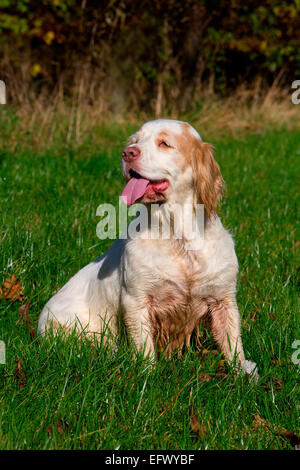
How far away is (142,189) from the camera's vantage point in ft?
9.37

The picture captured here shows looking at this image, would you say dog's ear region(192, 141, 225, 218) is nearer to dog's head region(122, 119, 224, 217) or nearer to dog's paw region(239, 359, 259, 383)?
dog's head region(122, 119, 224, 217)

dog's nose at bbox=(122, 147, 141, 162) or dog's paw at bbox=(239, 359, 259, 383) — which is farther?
dog's nose at bbox=(122, 147, 141, 162)

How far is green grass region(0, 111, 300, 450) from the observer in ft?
7.43

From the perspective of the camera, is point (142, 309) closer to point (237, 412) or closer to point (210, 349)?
point (210, 349)

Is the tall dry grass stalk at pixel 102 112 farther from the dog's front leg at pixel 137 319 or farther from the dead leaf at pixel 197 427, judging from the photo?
the dead leaf at pixel 197 427

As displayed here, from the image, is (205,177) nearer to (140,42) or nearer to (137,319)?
(137,319)

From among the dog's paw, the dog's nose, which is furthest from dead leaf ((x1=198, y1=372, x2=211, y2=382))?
the dog's nose

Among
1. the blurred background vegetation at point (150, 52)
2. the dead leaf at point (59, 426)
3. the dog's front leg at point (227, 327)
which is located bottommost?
the dead leaf at point (59, 426)

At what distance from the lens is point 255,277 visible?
3902 millimetres

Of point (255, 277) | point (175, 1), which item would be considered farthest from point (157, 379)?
point (175, 1)

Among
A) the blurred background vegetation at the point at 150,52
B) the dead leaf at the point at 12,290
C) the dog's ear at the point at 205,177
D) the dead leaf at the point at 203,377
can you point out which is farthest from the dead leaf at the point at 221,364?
the blurred background vegetation at the point at 150,52

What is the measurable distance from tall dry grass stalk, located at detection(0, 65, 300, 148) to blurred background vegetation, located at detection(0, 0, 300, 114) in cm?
10

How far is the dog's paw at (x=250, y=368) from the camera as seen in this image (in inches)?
104

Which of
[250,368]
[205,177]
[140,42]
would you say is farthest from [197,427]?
[140,42]
